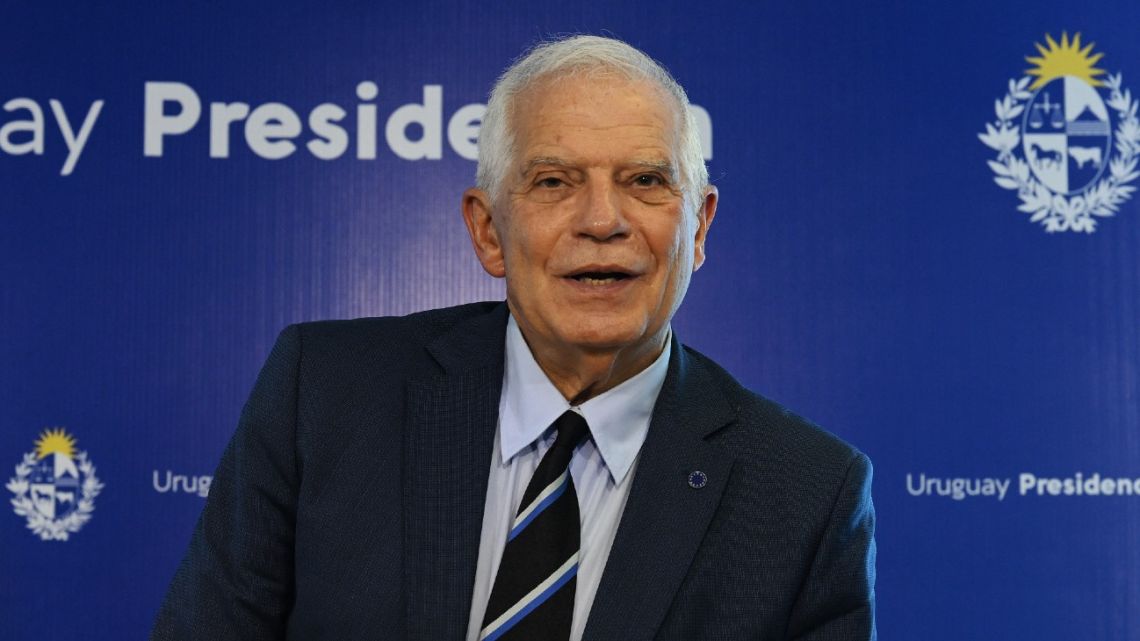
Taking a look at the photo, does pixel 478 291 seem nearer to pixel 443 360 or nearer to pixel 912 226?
pixel 912 226

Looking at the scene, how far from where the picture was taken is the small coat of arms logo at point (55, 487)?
2.76 metres

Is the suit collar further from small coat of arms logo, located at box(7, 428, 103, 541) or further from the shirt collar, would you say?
small coat of arms logo, located at box(7, 428, 103, 541)

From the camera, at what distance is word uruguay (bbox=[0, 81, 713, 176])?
9.29ft

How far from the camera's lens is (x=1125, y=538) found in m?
2.84

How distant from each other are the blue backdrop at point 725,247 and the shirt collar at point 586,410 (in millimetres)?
1384

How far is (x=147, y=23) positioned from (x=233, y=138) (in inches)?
14.6

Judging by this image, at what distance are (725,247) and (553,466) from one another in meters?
1.55

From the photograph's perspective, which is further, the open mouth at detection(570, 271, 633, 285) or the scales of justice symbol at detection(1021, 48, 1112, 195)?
the scales of justice symbol at detection(1021, 48, 1112, 195)

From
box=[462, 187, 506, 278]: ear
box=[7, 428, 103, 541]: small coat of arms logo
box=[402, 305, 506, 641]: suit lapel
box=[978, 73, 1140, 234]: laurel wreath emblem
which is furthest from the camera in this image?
box=[978, 73, 1140, 234]: laurel wreath emblem

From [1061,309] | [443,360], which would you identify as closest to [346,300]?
[443,360]

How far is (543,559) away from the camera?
4.53 ft

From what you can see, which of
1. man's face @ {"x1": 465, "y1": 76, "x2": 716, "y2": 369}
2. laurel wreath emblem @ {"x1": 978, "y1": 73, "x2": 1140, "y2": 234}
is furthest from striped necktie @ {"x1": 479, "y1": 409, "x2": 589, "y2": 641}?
laurel wreath emblem @ {"x1": 978, "y1": 73, "x2": 1140, "y2": 234}

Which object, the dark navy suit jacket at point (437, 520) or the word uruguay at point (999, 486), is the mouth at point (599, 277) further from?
the word uruguay at point (999, 486)

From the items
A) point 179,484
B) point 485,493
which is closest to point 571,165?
point 485,493
